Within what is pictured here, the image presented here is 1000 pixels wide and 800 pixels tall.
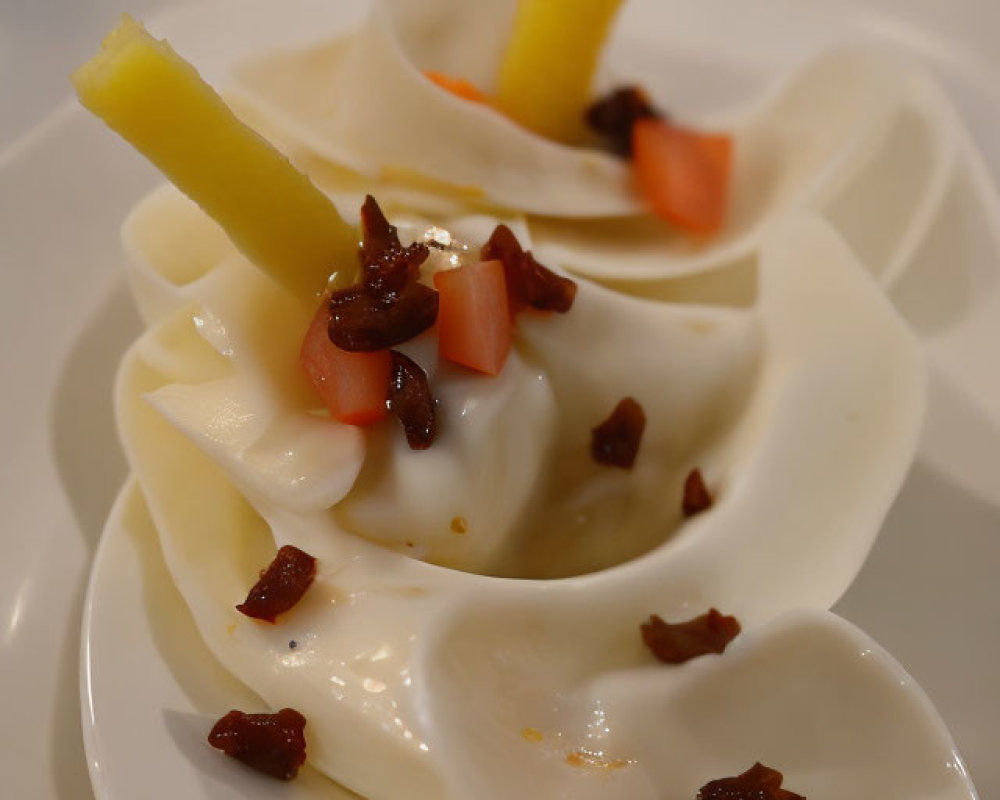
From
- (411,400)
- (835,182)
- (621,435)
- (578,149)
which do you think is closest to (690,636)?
(621,435)

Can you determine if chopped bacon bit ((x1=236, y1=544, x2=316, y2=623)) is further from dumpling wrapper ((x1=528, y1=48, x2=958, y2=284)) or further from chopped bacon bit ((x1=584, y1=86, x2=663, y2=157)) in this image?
chopped bacon bit ((x1=584, y1=86, x2=663, y2=157))

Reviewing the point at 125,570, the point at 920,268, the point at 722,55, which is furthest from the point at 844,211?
the point at 125,570

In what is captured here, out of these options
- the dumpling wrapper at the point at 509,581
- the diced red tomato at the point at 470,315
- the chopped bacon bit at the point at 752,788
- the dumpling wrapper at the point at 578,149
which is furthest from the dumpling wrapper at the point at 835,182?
the chopped bacon bit at the point at 752,788

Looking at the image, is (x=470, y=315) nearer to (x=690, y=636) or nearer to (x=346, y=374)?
(x=346, y=374)

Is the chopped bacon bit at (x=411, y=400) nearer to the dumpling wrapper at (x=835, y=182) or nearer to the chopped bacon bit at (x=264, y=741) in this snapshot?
the chopped bacon bit at (x=264, y=741)

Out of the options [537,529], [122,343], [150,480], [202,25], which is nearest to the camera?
[150,480]

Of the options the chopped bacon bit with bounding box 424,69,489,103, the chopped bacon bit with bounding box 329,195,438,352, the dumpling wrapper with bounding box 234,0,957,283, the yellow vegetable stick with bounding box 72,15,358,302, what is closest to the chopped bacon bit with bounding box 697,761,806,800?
the chopped bacon bit with bounding box 329,195,438,352

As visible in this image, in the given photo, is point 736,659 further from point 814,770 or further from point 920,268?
point 920,268
